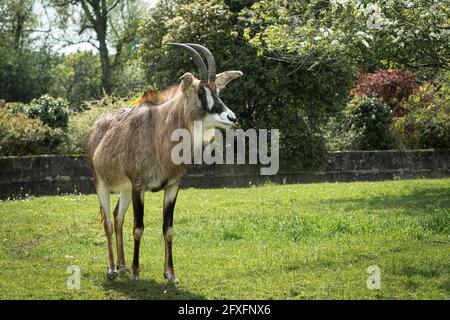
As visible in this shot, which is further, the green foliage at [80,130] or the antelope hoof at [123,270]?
the green foliage at [80,130]

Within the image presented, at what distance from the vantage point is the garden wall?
18.3 metres

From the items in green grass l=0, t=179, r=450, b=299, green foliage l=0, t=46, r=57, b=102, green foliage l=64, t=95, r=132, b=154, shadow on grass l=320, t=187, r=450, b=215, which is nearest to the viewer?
green grass l=0, t=179, r=450, b=299

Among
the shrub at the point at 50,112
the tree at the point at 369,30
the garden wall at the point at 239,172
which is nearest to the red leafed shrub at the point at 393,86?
the garden wall at the point at 239,172

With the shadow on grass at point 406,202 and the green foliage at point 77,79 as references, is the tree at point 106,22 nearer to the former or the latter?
the green foliage at point 77,79

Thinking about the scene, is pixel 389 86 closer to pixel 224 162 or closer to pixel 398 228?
pixel 224 162

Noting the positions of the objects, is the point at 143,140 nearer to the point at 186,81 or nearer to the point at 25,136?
the point at 186,81

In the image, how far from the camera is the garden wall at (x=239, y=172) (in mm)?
18328

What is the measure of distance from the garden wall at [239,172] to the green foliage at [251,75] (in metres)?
0.75

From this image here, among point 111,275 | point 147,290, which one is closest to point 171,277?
point 147,290

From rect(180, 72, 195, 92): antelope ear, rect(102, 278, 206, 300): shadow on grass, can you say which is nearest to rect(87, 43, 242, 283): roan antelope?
rect(180, 72, 195, 92): antelope ear

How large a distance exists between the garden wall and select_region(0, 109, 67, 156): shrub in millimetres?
964

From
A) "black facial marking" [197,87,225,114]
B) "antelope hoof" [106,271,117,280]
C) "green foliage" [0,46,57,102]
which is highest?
"green foliage" [0,46,57,102]

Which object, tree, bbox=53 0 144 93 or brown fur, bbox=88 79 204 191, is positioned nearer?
brown fur, bbox=88 79 204 191

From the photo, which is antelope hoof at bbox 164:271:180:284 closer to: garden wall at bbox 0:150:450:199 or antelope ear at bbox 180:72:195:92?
antelope ear at bbox 180:72:195:92
